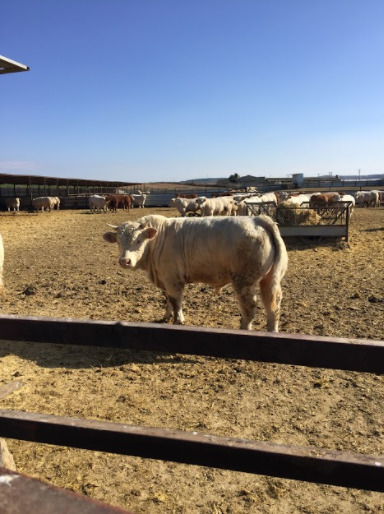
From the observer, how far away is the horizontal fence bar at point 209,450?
142 cm

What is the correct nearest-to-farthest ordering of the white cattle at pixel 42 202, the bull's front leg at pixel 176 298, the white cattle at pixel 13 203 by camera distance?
the bull's front leg at pixel 176 298 < the white cattle at pixel 13 203 < the white cattle at pixel 42 202

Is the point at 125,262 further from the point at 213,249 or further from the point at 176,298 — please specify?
the point at 213,249

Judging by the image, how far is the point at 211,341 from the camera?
5.66ft

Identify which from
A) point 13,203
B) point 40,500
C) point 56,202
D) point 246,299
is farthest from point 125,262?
point 56,202

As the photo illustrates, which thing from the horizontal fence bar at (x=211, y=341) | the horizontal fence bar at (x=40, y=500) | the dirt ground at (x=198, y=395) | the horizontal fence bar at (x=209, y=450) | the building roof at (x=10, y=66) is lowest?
the dirt ground at (x=198, y=395)

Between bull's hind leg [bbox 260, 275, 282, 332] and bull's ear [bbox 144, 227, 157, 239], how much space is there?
175cm

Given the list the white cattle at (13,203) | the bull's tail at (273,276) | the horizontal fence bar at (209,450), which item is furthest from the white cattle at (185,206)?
the horizontal fence bar at (209,450)

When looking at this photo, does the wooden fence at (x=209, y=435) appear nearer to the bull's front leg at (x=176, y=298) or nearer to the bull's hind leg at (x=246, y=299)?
the bull's hind leg at (x=246, y=299)

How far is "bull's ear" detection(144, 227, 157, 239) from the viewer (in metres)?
5.52

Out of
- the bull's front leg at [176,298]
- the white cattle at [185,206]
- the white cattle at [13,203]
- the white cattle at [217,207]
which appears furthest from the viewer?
the white cattle at [13,203]

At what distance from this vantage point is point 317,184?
71.8m

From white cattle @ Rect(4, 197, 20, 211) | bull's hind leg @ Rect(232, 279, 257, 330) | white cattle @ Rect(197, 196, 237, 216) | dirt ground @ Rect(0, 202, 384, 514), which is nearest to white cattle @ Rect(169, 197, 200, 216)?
white cattle @ Rect(197, 196, 237, 216)

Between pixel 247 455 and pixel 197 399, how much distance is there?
282cm

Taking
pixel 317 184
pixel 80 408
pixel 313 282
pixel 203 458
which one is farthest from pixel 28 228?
pixel 317 184
